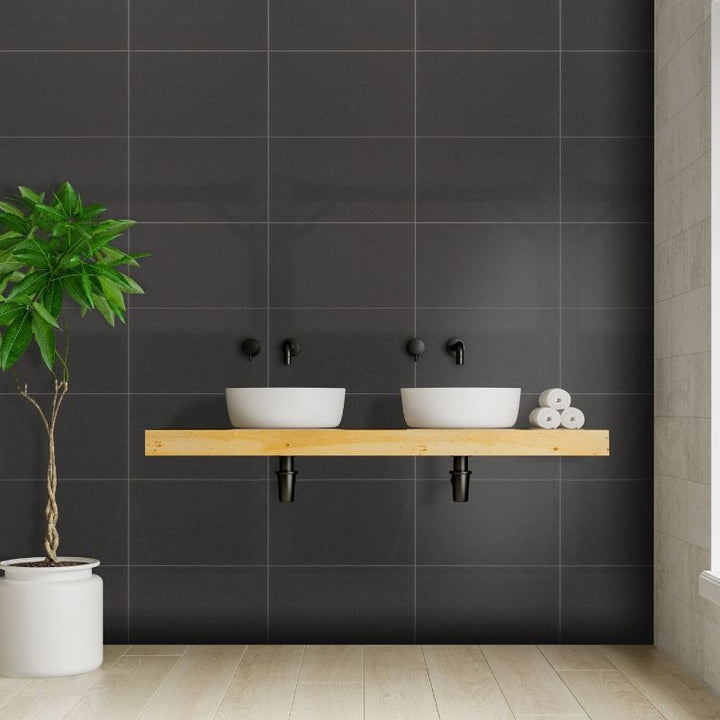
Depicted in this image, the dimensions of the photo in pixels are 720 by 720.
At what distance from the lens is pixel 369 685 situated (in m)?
3.28

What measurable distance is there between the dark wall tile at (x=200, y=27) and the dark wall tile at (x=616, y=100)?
1.29m

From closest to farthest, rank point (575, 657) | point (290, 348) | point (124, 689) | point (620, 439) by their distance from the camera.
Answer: point (124, 689), point (575, 657), point (290, 348), point (620, 439)

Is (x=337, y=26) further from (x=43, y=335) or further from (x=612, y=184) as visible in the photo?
(x=43, y=335)

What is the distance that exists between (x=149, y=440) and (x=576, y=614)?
1.80 meters

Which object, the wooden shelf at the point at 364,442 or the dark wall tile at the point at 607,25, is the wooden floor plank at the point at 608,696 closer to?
the wooden shelf at the point at 364,442

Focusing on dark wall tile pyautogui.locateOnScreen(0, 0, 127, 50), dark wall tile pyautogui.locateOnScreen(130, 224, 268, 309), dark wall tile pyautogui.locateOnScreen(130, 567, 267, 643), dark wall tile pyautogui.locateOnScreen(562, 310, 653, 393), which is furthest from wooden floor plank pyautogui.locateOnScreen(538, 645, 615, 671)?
dark wall tile pyautogui.locateOnScreen(0, 0, 127, 50)

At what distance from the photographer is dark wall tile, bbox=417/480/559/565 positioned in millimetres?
3865

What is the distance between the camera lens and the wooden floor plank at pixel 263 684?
3004mm

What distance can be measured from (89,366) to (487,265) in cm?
162

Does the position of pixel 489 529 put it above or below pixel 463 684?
above

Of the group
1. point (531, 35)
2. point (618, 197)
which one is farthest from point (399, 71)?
point (618, 197)

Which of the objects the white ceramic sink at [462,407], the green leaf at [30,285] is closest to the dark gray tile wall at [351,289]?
the white ceramic sink at [462,407]

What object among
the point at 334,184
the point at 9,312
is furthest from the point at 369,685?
the point at 334,184

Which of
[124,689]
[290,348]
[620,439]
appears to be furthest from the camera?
[620,439]
